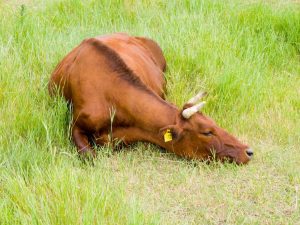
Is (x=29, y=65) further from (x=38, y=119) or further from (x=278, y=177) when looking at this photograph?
(x=278, y=177)

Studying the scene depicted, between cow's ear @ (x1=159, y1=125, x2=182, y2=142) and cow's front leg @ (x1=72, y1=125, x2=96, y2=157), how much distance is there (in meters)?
0.69

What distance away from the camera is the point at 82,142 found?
5.59 meters

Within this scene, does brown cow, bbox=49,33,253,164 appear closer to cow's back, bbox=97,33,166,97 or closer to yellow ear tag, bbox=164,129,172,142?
yellow ear tag, bbox=164,129,172,142

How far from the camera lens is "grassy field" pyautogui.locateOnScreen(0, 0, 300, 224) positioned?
4367mm

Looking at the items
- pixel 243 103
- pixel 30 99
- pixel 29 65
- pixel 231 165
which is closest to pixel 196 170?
pixel 231 165

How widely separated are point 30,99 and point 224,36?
105 inches

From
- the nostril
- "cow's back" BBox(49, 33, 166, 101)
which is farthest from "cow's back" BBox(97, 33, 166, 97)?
the nostril

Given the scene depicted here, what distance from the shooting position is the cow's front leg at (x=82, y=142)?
547 centimetres

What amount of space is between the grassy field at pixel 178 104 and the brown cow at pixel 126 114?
15 cm

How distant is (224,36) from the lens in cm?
736

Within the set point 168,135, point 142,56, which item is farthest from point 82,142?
point 142,56

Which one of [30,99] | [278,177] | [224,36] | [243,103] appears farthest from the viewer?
[224,36]

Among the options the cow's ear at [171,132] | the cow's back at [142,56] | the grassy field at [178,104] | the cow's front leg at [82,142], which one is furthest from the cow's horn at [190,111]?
the cow's front leg at [82,142]

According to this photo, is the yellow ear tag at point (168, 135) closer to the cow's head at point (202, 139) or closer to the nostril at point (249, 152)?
the cow's head at point (202, 139)
